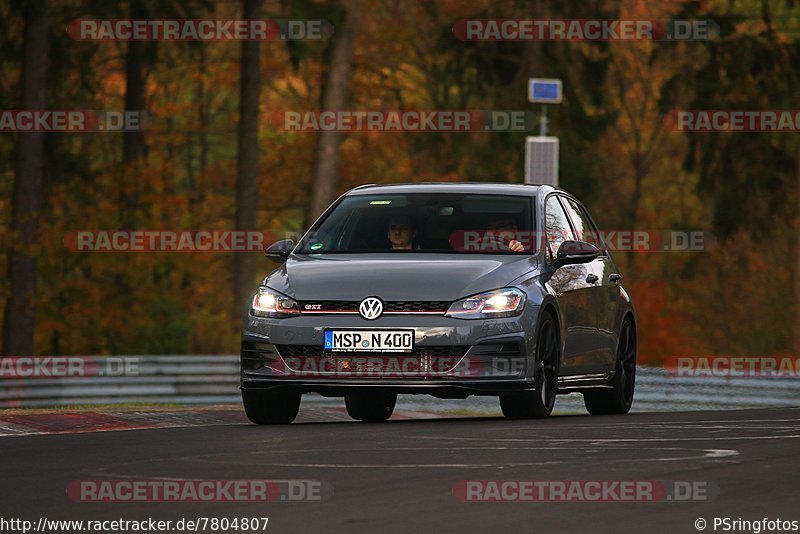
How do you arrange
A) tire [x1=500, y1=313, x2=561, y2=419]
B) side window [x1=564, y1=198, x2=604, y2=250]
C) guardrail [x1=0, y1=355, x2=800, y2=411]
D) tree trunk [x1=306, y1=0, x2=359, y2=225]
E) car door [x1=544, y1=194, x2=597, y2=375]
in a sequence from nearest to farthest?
tire [x1=500, y1=313, x2=561, y2=419], car door [x1=544, y1=194, x2=597, y2=375], side window [x1=564, y1=198, x2=604, y2=250], guardrail [x1=0, y1=355, x2=800, y2=411], tree trunk [x1=306, y1=0, x2=359, y2=225]

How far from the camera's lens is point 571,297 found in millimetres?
14945

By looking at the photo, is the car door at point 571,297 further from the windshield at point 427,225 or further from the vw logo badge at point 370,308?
the vw logo badge at point 370,308

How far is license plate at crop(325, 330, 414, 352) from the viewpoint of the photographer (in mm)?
13383

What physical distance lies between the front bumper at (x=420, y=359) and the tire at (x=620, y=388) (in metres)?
2.85

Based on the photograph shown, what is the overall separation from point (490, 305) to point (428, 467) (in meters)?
3.46

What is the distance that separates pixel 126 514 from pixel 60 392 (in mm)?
13994

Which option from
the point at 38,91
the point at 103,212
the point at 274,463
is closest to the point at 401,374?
the point at 274,463

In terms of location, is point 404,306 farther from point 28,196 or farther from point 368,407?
point 28,196

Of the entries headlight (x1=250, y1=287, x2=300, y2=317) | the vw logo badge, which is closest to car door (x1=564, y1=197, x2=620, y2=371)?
the vw logo badge

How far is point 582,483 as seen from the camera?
9.38m

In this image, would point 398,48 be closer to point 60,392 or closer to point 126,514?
point 60,392

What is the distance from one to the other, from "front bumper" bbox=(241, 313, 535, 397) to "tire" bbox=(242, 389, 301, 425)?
518 millimetres

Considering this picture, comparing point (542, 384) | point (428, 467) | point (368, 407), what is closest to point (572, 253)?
point (542, 384)

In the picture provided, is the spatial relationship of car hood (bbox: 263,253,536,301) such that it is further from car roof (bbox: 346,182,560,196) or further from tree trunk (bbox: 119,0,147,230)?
tree trunk (bbox: 119,0,147,230)
